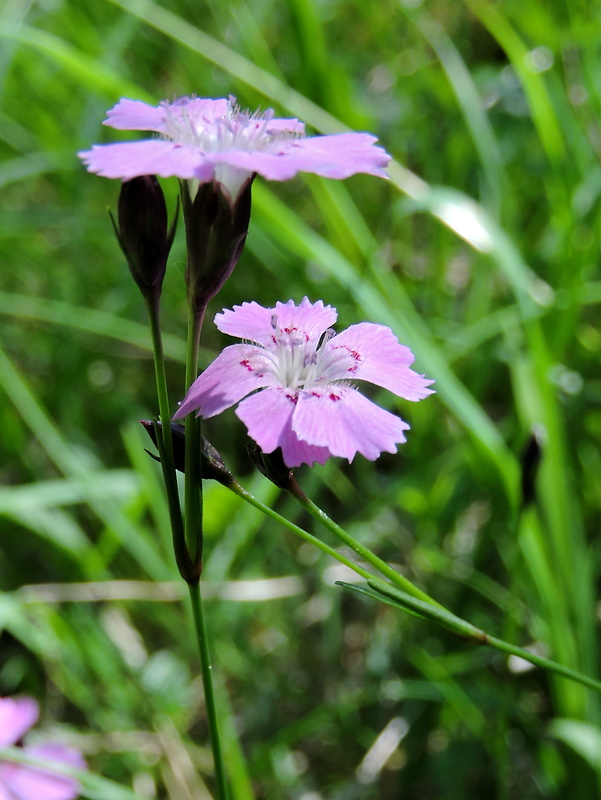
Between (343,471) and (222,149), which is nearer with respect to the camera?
(222,149)

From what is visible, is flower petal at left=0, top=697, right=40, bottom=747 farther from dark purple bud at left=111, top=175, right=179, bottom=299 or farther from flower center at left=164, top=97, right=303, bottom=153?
flower center at left=164, top=97, right=303, bottom=153

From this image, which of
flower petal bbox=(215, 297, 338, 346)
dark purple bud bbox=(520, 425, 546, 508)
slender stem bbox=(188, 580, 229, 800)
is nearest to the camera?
slender stem bbox=(188, 580, 229, 800)

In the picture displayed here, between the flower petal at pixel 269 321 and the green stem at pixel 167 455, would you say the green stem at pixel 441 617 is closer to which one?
the green stem at pixel 167 455

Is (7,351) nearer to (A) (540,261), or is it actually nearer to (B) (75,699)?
(B) (75,699)

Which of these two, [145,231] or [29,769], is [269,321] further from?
[29,769]

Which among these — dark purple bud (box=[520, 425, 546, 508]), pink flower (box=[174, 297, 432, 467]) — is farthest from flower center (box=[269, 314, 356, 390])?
dark purple bud (box=[520, 425, 546, 508])

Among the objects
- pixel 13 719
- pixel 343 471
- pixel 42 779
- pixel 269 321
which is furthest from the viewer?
pixel 343 471

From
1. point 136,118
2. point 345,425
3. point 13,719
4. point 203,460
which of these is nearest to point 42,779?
point 13,719

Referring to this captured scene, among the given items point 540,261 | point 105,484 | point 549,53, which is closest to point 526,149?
point 549,53
